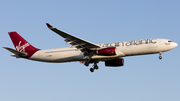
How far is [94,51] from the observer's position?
4225 cm

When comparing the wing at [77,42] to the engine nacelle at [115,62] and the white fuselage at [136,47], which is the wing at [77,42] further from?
the engine nacelle at [115,62]

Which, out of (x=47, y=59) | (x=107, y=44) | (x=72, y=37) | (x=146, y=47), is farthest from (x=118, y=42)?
(x=47, y=59)

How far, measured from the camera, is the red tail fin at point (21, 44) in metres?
47.5

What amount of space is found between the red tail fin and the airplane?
2.22 feet

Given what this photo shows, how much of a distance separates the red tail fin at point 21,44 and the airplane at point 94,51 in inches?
26.6

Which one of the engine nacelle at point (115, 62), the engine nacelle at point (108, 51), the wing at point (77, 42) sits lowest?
the engine nacelle at point (115, 62)

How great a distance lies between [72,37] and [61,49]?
7.06 m

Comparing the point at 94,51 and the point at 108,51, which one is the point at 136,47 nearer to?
the point at 108,51

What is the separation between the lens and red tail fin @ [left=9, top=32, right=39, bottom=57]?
47531mm

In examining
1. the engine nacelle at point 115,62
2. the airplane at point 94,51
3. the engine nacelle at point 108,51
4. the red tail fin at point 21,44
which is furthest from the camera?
the red tail fin at point 21,44

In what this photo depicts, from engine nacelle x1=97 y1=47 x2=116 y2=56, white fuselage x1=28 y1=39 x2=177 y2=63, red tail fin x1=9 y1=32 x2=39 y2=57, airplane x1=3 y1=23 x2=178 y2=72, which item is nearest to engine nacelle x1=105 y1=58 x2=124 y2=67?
airplane x1=3 y1=23 x2=178 y2=72

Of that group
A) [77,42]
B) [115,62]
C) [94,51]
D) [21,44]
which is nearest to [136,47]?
[94,51]

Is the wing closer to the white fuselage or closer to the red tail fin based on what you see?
the white fuselage

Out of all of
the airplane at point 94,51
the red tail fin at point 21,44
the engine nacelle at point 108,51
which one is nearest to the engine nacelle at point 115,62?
the airplane at point 94,51
